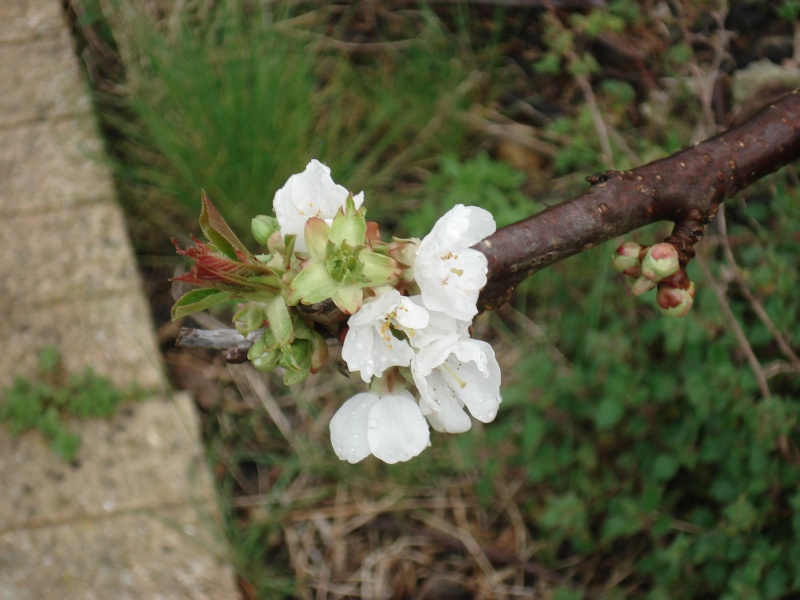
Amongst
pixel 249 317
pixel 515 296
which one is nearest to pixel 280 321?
pixel 249 317

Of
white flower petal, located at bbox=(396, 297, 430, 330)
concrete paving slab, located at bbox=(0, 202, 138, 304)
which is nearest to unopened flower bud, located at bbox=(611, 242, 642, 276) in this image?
white flower petal, located at bbox=(396, 297, 430, 330)

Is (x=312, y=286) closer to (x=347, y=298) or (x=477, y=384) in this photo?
(x=347, y=298)

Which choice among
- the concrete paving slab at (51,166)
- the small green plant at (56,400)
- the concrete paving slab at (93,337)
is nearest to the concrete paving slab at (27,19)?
the concrete paving slab at (51,166)

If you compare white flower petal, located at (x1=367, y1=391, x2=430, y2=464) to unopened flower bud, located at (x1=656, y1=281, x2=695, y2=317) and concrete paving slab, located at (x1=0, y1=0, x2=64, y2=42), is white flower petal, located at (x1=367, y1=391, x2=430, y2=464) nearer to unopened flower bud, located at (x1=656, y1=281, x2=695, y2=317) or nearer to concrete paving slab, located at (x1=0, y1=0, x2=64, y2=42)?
unopened flower bud, located at (x1=656, y1=281, x2=695, y2=317)

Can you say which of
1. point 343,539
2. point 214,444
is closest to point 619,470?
point 343,539

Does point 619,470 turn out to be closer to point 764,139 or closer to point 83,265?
point 764,139

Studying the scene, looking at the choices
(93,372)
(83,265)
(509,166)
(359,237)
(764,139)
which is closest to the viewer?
(359,237)
